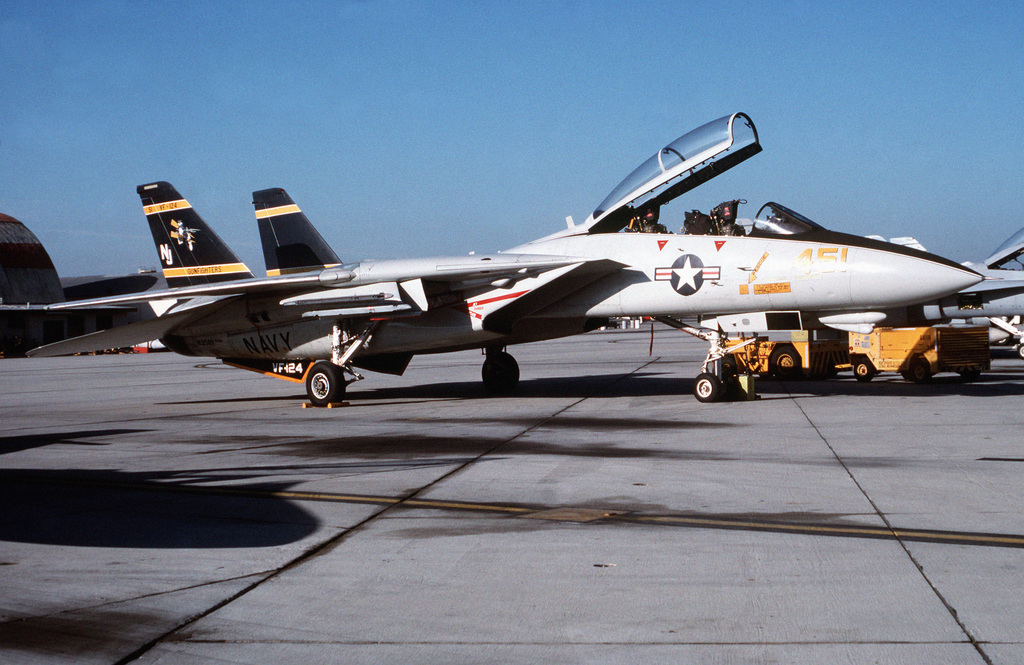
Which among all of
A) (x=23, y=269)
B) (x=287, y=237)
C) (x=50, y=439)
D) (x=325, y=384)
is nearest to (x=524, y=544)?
(x=50, y=439)

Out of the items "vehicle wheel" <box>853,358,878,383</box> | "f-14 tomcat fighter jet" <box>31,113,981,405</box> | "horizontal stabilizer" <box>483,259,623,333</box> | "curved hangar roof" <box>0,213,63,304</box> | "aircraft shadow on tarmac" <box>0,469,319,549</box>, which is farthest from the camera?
"curved hangar roof" <box>0,213,63,304</box>

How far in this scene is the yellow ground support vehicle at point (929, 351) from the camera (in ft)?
56.4

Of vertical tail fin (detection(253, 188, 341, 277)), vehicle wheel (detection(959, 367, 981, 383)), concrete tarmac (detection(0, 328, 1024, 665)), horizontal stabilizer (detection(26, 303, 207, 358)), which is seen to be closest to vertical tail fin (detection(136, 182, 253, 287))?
vertical tail fin (detection(253, 188, 341, 277))

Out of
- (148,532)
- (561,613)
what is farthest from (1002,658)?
(148,532)

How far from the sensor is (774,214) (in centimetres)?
1266

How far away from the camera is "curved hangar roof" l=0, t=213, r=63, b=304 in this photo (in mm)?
64188

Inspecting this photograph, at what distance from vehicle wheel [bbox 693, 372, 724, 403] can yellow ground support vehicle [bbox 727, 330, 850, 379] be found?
5.67 m

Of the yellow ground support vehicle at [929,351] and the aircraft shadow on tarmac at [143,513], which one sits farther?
the yellow ground support vehicle at [929,351]

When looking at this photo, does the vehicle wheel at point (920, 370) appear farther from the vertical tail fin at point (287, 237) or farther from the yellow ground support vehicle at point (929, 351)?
the vertical tail fin at point (287, 237)

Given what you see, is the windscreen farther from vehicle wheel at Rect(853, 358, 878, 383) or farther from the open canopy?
vehicle wheel at Rect(853, 358, 878, 383)

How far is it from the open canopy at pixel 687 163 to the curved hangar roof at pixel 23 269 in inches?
2450

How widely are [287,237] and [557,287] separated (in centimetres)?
655

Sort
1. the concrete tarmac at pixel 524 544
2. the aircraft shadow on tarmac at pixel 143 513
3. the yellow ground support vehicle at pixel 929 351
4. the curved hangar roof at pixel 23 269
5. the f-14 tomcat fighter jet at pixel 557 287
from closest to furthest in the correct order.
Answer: the concrete tarmac at pixel 524 544
the aircraft shadow on tarmac at pixel 143 513
the f-14 tomcat fighter jet at pixel 557 287
the yellow ground support vehicle at pixel 929 351
the curved hangar roof at pixel 23 269

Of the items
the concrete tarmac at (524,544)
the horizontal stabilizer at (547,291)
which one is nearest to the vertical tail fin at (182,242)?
the horizontal stabilizer at (547,291)
